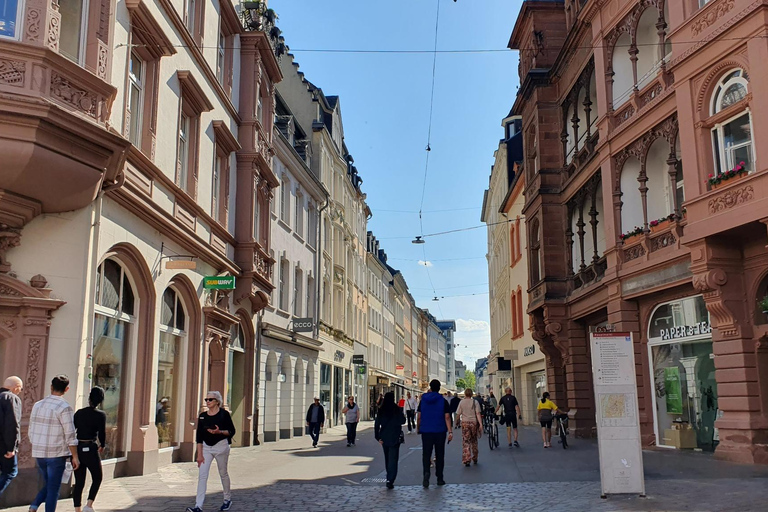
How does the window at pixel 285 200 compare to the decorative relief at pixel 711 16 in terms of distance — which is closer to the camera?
the decorative relief at pixel 711 16

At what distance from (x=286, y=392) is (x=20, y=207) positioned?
19836mm

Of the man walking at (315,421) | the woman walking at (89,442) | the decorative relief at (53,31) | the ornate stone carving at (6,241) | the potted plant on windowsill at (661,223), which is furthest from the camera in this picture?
the man walking at (315,421)

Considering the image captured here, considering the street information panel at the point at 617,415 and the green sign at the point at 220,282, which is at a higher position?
the green sign at the point at 220,282

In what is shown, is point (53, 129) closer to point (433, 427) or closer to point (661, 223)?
point (433, 427)

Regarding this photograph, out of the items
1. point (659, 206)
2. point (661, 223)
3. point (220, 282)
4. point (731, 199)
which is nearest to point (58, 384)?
point (220, 282)

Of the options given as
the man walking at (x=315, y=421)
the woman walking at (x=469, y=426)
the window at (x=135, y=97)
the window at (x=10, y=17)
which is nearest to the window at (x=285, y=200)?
the man walking at (x=315, y=421)

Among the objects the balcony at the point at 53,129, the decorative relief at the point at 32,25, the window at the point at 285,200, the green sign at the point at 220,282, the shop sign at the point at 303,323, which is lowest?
the green sign at the point at 220,282

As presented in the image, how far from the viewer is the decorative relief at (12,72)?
10234 millimetres

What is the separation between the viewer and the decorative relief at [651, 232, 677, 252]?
18.5 m

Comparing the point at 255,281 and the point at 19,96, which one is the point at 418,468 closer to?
the point at 255,281

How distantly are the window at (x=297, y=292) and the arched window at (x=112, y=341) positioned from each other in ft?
56.1

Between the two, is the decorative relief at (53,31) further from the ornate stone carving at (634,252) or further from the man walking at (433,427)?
the ornate stone carving at (634,252)

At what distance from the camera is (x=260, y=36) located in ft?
75.1

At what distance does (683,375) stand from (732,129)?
20.9 ft
